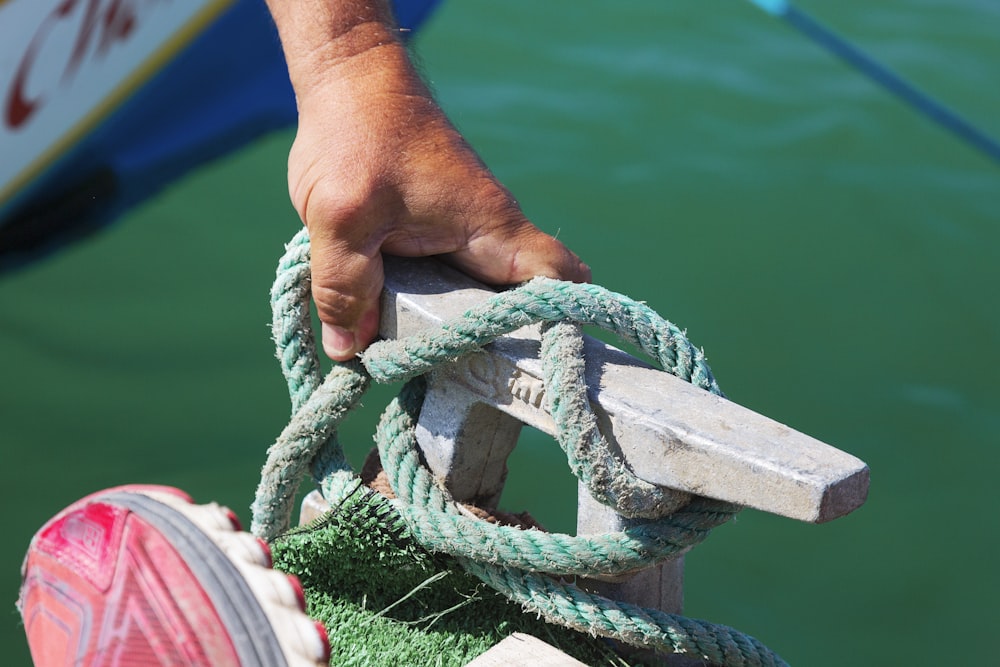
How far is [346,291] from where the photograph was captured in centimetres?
135

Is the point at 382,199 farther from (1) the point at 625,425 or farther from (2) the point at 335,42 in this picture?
(1) the point at 625,425

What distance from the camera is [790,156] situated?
3.62 metres

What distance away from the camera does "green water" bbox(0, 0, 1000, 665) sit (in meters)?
2.61

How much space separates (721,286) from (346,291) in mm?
2032

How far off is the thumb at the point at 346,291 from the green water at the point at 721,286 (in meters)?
1.30

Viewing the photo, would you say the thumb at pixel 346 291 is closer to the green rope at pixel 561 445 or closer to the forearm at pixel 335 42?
the green rope at pixel 561 445

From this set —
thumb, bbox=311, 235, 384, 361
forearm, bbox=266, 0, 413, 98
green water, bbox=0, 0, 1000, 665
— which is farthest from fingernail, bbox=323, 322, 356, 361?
green water, bbox=0, 0, 1000, 665

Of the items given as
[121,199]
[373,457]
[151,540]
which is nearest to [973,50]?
[121,199]

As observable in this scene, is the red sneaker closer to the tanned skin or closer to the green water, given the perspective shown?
the tanned skin

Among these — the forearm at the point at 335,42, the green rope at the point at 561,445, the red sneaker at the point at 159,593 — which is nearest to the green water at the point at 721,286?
the green rope at the point at 561,445

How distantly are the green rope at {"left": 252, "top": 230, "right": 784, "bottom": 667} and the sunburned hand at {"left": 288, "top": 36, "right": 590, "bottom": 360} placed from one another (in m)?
0.09

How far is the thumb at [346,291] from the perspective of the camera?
1.34 m

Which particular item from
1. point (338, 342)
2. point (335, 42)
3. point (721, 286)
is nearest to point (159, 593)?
point (338, 342)

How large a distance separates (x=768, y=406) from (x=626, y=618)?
1719 millimetres
